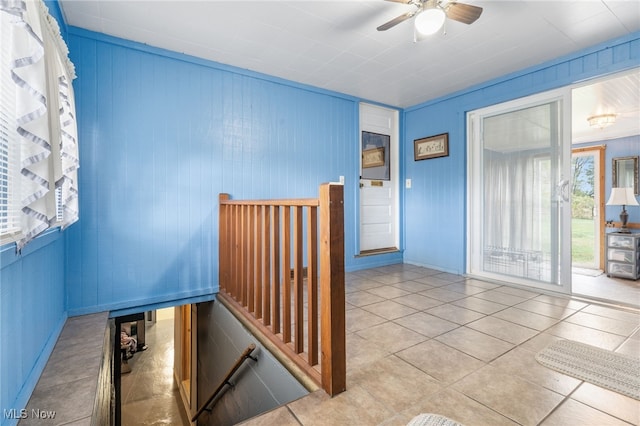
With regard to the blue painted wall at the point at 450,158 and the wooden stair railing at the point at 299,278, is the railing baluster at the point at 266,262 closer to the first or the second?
the wooden stair railing at the point at 299,278

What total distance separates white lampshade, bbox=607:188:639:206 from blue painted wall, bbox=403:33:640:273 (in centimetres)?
293

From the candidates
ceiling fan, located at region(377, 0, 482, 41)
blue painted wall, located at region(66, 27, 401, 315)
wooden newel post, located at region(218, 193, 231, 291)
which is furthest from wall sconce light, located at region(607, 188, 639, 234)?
wooden newel post, located at region(218, 193, 231, 291)

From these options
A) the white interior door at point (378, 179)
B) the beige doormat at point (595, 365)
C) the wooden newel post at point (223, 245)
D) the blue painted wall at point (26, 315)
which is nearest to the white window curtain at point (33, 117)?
the blue painted wall at point (26, 315)

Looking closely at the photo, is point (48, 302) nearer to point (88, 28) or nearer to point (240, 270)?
point (240, 270)

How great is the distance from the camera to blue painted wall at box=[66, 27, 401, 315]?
2510 mm

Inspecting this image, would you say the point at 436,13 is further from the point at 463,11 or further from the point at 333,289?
the point at 333,289

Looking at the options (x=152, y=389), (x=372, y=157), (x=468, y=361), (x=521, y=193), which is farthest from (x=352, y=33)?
(x=152, y=389)

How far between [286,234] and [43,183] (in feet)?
3.71

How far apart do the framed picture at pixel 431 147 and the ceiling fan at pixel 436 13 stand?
83.1 inches

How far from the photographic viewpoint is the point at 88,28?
247 cm

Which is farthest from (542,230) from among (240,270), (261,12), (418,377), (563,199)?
(261,12)

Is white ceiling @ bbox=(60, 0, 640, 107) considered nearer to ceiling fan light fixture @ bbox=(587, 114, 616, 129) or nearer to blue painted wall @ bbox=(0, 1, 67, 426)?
blue painted wall @ bbox=(0, 1, 67, 426)

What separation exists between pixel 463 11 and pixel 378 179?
102 inches

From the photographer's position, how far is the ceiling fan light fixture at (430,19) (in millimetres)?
1898
